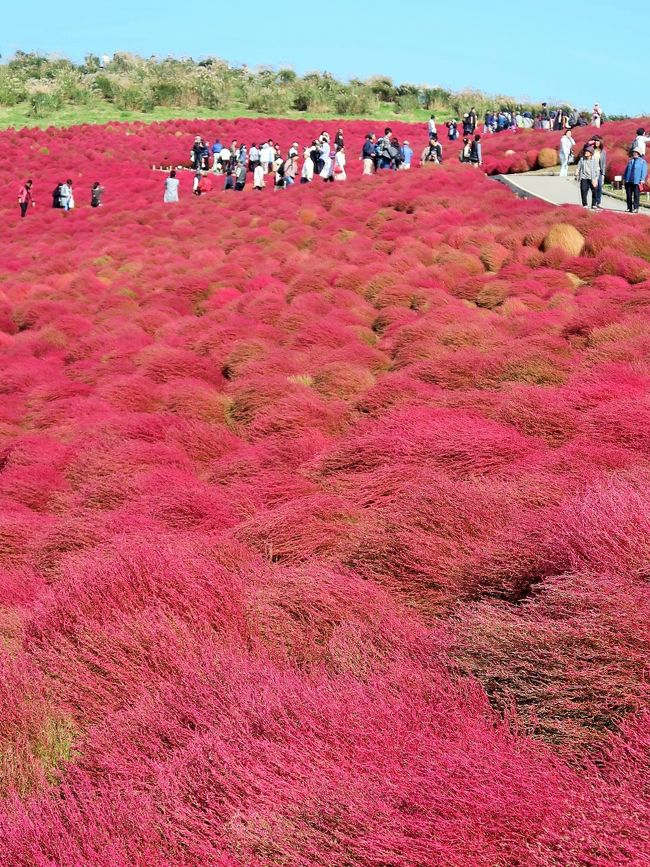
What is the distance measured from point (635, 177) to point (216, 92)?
41995 millimetres

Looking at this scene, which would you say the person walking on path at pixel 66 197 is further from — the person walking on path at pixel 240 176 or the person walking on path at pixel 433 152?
the person walking on path at pixel 433 152

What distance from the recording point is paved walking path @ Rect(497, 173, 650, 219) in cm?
1892

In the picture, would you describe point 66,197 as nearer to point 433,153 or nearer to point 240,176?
point 240,176

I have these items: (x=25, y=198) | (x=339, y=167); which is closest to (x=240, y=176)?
(x=339, y=167)

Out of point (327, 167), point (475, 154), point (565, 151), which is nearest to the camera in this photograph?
point (565, 151)

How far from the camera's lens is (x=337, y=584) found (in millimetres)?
4352

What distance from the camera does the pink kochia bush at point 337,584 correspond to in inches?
104

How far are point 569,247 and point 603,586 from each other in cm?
1008

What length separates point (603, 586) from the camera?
11.0 ft

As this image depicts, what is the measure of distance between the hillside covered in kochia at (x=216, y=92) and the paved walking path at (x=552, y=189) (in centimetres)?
2927

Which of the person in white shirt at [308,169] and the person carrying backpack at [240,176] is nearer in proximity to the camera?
the person in white shirt at [308,169]

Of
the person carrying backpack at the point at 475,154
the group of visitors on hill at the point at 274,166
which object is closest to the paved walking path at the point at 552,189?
the person carrying backpack at the point at 475,154

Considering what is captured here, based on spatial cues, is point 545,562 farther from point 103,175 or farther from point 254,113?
point 254,113

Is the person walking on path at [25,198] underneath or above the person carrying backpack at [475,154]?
underneath
